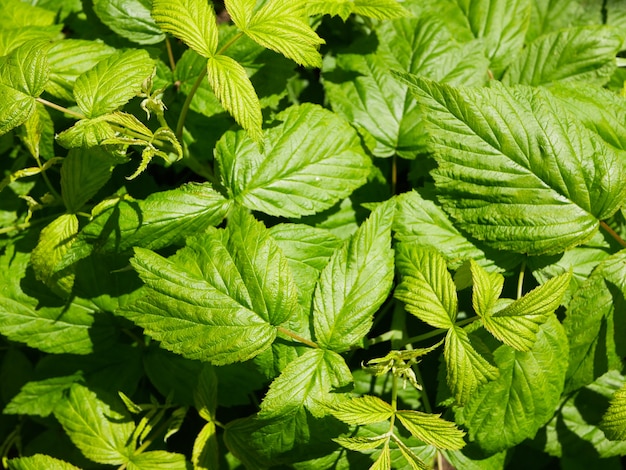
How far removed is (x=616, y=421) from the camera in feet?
4.81

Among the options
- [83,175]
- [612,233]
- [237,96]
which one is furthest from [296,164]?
[612,233]

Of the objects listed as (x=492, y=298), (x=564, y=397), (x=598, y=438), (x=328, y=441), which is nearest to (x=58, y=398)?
(x=328, y=441)

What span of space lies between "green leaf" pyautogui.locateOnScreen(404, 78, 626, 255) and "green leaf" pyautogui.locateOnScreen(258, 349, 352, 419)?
0.56 meters

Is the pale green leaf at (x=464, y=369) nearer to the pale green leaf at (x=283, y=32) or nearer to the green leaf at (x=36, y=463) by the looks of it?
the pale green leaf at (x=283, y=32)

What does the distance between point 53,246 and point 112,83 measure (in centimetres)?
46

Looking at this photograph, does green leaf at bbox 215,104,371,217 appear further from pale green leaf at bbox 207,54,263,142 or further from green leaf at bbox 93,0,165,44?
green leaf at bbox 93,0,165,44

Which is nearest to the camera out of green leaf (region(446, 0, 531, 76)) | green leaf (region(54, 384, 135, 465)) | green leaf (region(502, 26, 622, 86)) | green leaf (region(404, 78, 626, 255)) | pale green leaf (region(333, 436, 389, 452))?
pale green leaf (region(333, 436, 389, 452))

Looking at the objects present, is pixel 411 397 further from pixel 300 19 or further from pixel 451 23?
pixel 451 23

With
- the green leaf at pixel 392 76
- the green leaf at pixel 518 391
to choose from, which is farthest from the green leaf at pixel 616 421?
the green leaf at pixel 392 76

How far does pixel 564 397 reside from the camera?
1794mm

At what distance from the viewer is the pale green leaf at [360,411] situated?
1.32 m

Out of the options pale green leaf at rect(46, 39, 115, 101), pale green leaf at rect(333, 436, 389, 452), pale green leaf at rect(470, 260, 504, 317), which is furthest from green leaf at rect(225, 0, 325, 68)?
pale green leaf at rect(333, 436, 389, 452)

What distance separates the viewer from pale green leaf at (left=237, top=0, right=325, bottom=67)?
4.60ft

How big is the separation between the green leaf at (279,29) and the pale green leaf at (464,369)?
30.7 inches
